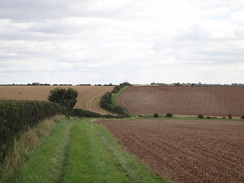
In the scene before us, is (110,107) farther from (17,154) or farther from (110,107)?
(17,154)

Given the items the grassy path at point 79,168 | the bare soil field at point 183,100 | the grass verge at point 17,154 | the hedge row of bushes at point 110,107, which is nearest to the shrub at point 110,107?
the hedge row of bushes at point 110,107

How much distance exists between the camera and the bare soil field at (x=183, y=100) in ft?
260

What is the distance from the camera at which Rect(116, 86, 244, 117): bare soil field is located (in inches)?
3120

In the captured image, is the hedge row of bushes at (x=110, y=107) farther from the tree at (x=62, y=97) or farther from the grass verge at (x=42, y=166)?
the grass verge at (x=42, y=166)

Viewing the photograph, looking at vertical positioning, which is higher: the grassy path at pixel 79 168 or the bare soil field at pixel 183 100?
the bare soil field at pixel 183 100

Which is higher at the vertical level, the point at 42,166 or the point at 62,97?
the point at 62,97

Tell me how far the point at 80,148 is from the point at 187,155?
549 centimetres

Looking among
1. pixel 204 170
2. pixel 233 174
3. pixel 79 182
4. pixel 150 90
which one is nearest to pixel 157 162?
pixel 204 170

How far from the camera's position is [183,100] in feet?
301

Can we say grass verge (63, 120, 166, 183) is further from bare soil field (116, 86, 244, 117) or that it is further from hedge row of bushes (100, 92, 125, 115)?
bare soil field (116, 86, 244, 117)

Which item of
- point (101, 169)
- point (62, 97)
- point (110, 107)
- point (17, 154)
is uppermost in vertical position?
point (62, 97)

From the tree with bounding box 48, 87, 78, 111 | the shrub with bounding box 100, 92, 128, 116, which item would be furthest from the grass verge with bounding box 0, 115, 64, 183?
the shrub with bounding box 100, 92, 128, 116

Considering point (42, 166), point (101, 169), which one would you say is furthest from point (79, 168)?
point (42, 166)

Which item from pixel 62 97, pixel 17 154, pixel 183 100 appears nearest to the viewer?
pixel 17 154
